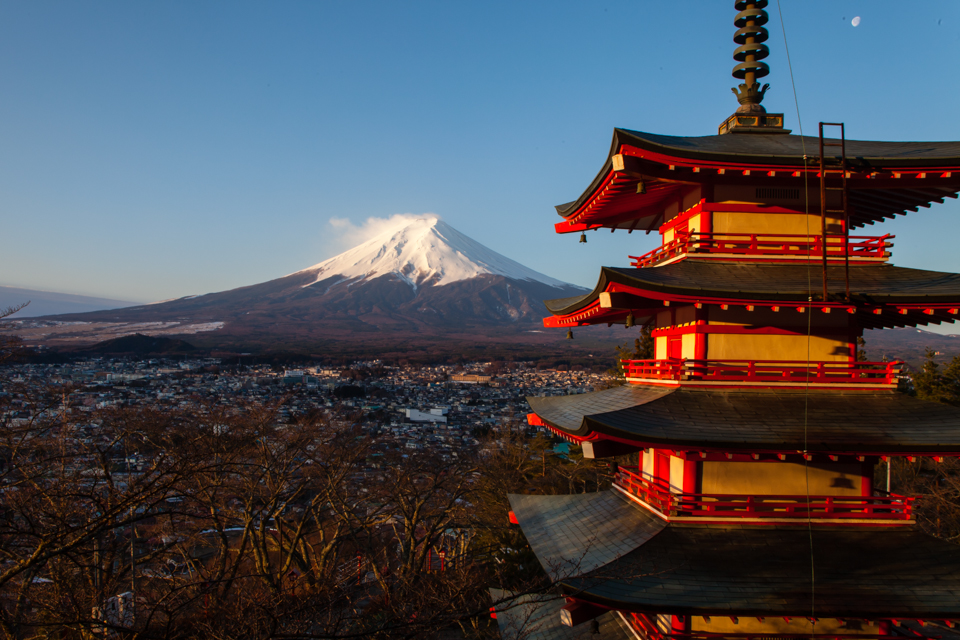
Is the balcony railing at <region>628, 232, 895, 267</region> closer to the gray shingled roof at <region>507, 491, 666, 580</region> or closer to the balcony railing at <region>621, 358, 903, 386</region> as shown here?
the balcony railing at <region>621, 358, 903, 386</region>

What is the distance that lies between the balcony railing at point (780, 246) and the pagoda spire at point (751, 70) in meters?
2.22

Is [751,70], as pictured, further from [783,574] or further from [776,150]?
A: [783,574]

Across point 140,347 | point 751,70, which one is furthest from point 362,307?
point 751,70

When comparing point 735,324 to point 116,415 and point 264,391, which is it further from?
point 264,391

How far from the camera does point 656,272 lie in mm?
7984

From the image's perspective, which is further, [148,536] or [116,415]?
[148,536]

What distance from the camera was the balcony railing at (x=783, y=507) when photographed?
7637mm

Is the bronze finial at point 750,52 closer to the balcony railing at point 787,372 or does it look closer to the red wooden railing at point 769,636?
the balcony railing at point 787,372

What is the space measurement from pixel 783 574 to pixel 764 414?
187 cm

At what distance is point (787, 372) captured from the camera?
803 cm

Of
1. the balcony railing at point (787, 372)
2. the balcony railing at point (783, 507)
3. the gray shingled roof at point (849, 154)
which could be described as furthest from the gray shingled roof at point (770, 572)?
the gray shingled roof at point (849, 154)

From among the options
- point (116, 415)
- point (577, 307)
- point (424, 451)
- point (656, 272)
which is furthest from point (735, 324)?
A: point (424, 451)

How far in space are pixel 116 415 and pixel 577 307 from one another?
1702 centimetres

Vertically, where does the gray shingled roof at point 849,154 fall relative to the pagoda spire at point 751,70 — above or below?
below
